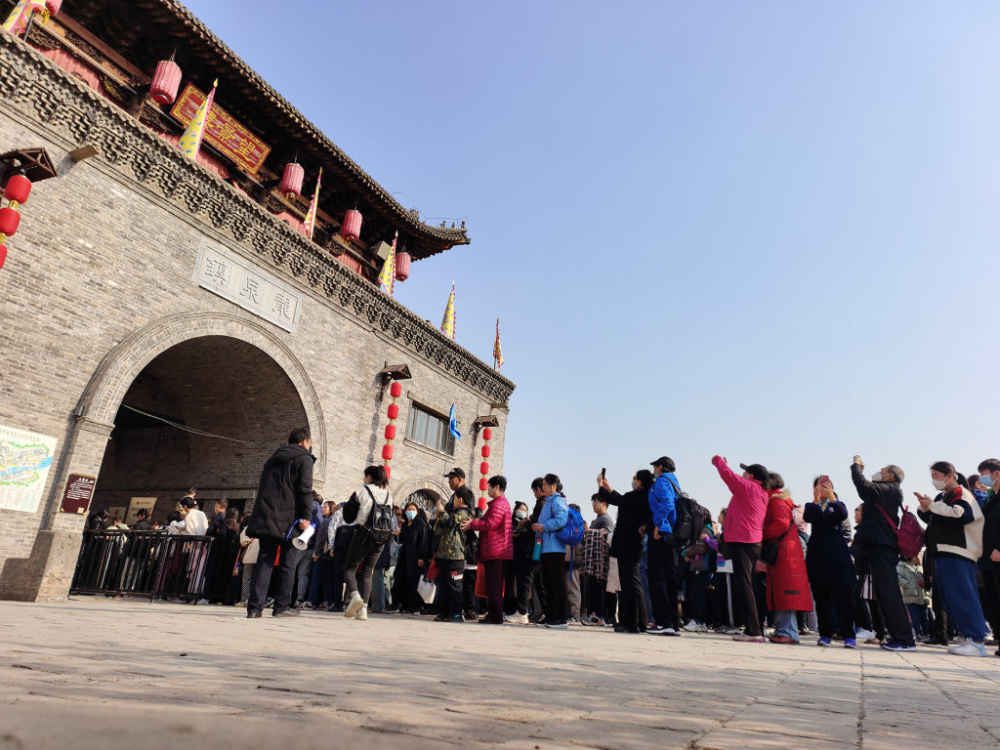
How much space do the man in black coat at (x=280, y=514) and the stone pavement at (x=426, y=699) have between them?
2274 millimetres

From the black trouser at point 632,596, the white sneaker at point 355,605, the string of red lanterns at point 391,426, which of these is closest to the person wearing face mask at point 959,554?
the black trouser at point 632,596

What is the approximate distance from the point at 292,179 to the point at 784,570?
12.3m

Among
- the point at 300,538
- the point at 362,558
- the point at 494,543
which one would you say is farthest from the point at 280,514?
the point at 494,543

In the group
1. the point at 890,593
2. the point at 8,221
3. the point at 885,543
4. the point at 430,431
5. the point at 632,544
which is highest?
the point at 8,221

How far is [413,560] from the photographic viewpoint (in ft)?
30.5

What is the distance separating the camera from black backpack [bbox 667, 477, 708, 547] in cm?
653

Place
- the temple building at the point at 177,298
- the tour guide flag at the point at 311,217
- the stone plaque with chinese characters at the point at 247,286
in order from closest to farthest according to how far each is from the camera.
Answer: the temple building at the point at 177,298 < the stone plaque with chinese characters at the point at 247,286 < the tour guide flag at the point at 311,217

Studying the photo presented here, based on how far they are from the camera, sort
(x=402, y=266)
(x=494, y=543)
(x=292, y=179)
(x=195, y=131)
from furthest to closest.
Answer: (x=402, y=266), (x=292, y=179), (x=195, y=131), (x=494, y=543)

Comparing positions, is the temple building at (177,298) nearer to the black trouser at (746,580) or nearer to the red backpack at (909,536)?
the black trouser at (746,580)

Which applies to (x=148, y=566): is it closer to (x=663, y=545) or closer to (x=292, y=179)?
(x=663, y=545)

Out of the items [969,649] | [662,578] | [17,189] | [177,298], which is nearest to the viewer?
[969,649]

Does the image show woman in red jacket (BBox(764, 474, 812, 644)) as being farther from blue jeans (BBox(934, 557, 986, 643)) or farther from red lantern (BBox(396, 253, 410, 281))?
red lantern (BBox(396, 253, 410, 281))

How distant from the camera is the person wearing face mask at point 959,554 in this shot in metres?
5.85

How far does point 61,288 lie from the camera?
30.5ft
